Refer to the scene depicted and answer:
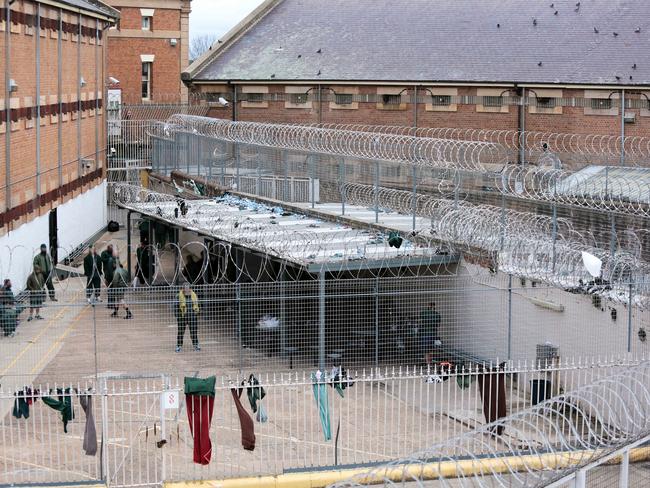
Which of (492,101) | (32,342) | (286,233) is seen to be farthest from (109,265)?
(492,101)


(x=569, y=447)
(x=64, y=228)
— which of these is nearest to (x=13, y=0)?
(x=64, y=228)

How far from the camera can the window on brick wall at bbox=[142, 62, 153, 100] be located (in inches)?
1994

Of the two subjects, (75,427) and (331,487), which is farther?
(75,427)

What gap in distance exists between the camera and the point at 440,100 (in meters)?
37.1

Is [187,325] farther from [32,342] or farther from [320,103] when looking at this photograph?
[320,103]

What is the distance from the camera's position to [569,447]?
13430 mm

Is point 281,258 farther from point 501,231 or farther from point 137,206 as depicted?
point 137,206

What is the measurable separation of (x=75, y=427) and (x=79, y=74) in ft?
60.9

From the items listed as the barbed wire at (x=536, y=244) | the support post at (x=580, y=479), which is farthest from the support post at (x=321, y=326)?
the support post at (x=580, y=479)

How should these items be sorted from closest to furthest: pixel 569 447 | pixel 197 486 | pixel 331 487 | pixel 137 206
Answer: pixel 331 487, pixel 569 447, pixel 197 486, pixel 137 206

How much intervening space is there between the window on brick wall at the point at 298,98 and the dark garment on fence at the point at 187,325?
20.8 meters

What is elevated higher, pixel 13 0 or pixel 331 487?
pixel 13 0

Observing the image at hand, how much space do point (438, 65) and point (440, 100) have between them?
42.6 inches

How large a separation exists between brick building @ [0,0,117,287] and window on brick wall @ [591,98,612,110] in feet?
42.5
